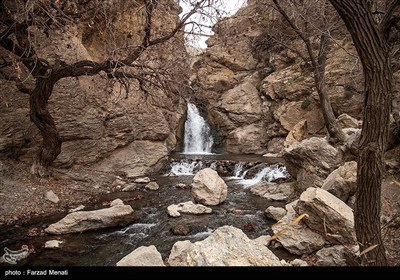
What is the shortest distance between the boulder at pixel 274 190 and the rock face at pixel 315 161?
0.72 meters

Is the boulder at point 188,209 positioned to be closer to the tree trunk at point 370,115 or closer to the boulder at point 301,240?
the boulder at point 301,240

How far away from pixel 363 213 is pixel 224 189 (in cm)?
610

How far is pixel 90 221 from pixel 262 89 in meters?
19.4

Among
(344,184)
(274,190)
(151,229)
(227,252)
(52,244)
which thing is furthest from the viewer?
(274,190)

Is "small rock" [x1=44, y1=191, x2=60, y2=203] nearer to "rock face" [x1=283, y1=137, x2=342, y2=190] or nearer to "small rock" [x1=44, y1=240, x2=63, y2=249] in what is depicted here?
"small rock" [x1=44, y1=240, x2=63, y2=249]

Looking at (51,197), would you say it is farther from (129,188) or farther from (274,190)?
(274,190)

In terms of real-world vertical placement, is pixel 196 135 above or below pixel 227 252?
above

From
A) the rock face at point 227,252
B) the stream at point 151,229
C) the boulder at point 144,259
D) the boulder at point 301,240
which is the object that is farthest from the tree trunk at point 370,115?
the boulder at point 144,259

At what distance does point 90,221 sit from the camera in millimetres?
6551

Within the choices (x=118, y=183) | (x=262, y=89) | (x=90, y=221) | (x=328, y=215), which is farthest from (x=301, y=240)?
(x=262, y=89)

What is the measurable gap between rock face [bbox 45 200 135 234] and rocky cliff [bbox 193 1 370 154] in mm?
11953

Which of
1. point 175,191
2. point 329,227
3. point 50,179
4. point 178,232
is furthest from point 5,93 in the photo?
point 329,227

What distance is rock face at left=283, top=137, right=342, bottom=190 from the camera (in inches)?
316

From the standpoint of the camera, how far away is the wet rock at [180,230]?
21.1 feet
